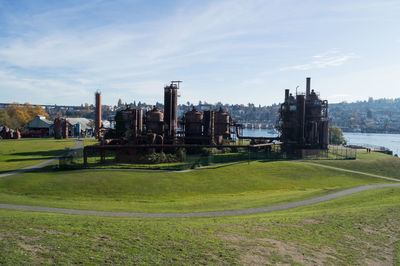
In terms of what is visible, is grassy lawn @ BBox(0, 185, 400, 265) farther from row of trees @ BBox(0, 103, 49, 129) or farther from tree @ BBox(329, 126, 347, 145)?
row of trees @ BBox(0, 103, 49, 129)

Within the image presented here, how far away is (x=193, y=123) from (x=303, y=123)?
926 inches

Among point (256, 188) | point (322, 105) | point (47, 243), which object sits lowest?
point (256, 188)

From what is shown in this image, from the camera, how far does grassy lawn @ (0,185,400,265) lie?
10.6 m

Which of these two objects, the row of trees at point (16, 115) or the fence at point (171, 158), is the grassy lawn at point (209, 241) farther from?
the row of trees at point (16, 115)

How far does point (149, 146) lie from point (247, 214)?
27560mm

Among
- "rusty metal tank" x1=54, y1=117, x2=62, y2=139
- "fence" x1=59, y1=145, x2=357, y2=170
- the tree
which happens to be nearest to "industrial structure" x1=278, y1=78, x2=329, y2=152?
"fence" x1=59, y1=145, x2=357, y2=170

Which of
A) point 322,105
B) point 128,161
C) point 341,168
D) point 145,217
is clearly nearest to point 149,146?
point 128,161

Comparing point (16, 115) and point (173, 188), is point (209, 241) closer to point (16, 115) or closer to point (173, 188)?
point (173, 188)

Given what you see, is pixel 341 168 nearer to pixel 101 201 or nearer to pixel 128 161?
pixel 128 161

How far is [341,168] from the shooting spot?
43312 millimetres

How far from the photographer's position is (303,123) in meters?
60.3

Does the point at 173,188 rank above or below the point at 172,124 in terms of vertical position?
below

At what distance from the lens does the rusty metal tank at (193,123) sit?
62.9 meters

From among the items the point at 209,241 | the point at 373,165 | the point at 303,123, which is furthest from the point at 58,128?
the point at 209,241
